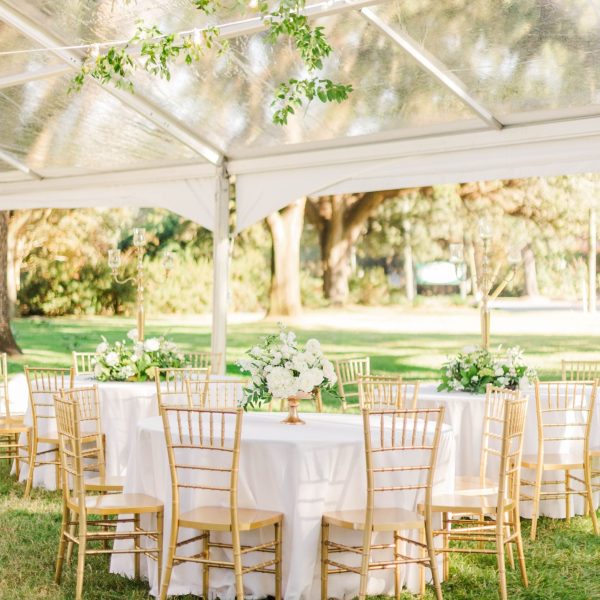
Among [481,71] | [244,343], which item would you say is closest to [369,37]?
[481,71]

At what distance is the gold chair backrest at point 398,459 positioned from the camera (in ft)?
14.4

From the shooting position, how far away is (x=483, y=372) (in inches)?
269

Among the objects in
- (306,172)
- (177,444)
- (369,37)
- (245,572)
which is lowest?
(245,572)

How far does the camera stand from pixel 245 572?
4422mm

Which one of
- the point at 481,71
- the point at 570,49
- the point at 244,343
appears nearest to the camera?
the point at 570,49

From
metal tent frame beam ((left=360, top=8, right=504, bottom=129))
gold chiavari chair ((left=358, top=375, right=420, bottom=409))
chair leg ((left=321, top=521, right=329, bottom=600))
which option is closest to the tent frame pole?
metal tent frame beam ((left=360, top=8, right=504, bottom=129))

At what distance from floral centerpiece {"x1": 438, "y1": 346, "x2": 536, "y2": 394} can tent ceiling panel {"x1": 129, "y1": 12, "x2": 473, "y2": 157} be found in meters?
1.96

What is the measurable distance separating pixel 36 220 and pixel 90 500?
17.2 meters

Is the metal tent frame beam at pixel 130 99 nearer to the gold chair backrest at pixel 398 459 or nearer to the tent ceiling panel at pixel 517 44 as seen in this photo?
the tent ceiling panel at pixel 517 44

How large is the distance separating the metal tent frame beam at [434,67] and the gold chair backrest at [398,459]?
300 centimetres

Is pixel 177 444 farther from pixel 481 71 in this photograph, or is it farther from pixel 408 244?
pixel 408 244

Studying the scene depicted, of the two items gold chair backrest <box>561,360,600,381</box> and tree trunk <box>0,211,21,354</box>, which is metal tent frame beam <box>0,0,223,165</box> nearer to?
gold chair backrest <box>561,360,600,381</box>

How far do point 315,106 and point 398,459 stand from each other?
163 inches

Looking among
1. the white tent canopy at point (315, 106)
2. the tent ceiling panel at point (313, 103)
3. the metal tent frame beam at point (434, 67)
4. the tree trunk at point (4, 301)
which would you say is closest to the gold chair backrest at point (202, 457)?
the white tent canopy at point (315, 106)
